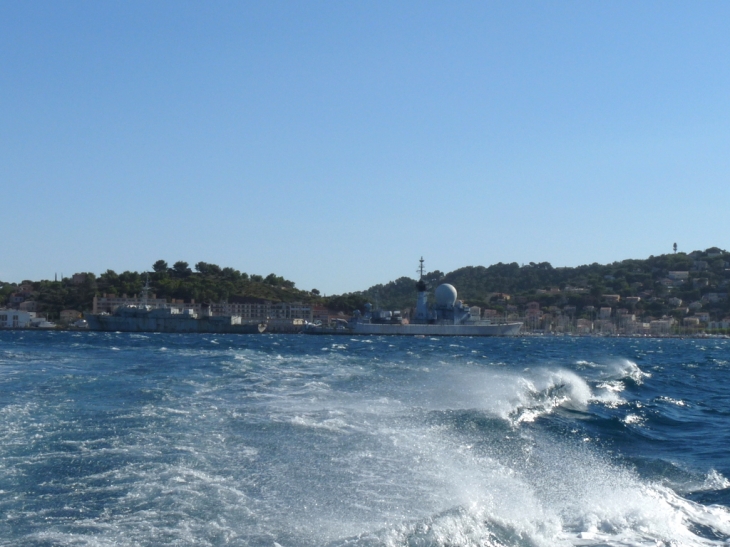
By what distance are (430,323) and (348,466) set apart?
108425mm

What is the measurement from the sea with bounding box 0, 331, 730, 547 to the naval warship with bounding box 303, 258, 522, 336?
297 ft

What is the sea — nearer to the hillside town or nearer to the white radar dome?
the white radar dome

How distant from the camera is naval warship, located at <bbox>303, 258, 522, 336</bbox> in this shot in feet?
370

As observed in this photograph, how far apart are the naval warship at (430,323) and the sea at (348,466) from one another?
297 ft

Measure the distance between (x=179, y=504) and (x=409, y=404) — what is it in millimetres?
9599

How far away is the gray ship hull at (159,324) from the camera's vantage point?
347ft

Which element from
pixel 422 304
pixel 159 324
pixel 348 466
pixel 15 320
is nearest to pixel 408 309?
pixel 422 304

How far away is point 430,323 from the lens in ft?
391

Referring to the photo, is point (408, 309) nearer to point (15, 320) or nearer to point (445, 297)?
point (445, 297)

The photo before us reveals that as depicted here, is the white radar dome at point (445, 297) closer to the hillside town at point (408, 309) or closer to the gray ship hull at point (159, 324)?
the hillside town at point (408, 309)

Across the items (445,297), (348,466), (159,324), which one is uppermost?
(445,297)

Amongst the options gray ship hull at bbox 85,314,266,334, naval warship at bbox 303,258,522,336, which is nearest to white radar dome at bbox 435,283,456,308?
naval warship at bbox 303,258,522,336

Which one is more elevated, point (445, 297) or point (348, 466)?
point (445, 297)

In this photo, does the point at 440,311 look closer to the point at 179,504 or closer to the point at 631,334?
the point at 631,334
